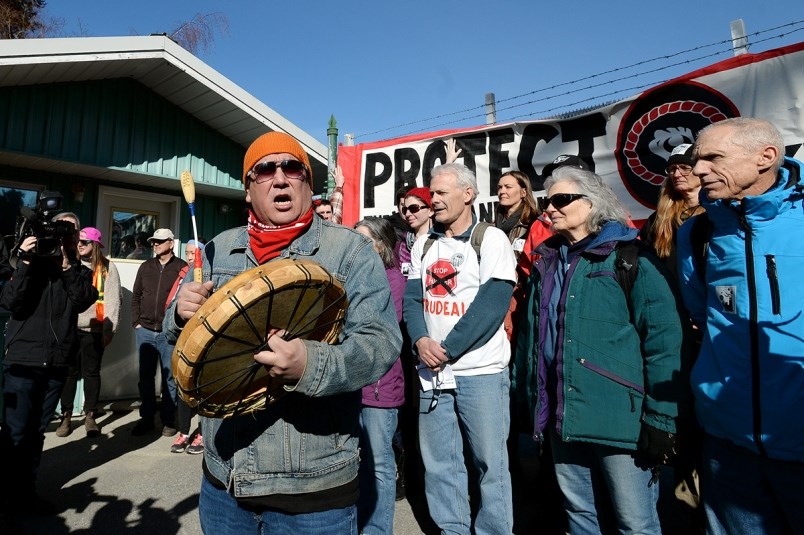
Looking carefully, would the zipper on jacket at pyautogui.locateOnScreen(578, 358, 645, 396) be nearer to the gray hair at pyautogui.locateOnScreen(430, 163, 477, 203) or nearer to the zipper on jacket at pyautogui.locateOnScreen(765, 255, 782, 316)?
the zipper on jacket at pyautogui.locateOnScreen(765, 255, 782, 316)

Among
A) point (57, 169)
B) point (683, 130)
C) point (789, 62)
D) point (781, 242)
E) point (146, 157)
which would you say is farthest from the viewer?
point (146, 157)

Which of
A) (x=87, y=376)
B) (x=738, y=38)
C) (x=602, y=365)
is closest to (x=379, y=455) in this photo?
(x=602, y=365)

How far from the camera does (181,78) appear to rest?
21.9 feet

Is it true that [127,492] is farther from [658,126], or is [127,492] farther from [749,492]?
[658,126]

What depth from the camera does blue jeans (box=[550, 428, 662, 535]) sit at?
2316mm

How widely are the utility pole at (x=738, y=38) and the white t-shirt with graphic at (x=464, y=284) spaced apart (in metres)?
2.92

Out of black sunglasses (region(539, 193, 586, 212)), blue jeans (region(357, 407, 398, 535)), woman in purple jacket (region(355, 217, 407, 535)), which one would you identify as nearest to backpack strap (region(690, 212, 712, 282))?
black sunglasses (region(539, 193, 586, 212))

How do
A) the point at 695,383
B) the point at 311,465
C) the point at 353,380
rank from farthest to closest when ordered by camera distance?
the point at 695,383, the point at 311,465, the point at 353,380

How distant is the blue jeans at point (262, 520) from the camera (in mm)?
1561

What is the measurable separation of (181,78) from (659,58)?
5.93m

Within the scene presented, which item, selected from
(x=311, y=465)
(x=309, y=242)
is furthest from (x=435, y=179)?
(x=311, y=465)

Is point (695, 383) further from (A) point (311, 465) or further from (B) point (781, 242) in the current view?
(A) point (311, 465)

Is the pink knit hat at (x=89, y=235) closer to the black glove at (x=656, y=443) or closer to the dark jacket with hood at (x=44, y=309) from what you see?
the dark jacket with hood at (x=44, y=309)

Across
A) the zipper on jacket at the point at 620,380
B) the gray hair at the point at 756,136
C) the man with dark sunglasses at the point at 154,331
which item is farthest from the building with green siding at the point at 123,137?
the gray hair at the point at 756,136
